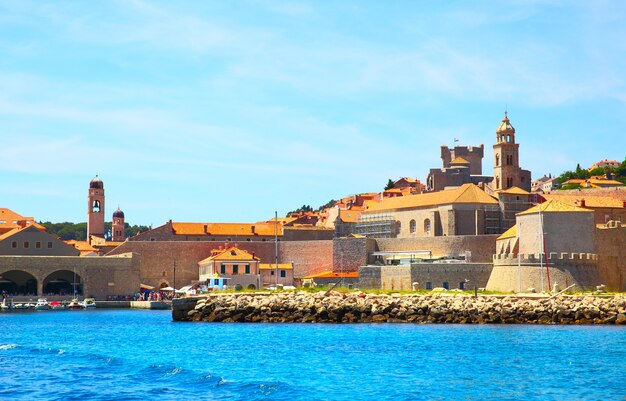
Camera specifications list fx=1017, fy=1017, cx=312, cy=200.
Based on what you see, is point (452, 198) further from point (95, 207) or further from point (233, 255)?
point (95, 207)

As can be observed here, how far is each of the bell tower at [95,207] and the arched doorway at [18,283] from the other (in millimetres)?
28814

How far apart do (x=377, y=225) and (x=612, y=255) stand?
22.9 m

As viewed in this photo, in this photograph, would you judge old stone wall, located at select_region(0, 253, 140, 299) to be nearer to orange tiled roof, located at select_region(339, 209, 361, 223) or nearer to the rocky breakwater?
orange tiled roof, located at select_region(339, 209, 361, 223)

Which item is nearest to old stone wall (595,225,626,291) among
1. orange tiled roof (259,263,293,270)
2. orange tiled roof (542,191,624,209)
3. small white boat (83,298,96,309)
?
orange tiled roof (542,191,624,209)

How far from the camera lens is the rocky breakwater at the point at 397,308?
45.2 m

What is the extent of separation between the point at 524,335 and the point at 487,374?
11.3 m

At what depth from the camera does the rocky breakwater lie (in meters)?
45.2

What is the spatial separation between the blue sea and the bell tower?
193 feet

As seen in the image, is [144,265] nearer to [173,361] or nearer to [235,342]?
[235,342]

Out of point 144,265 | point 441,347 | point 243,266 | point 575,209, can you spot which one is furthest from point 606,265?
point 144,265

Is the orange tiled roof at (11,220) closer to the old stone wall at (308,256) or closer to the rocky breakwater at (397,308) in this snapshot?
the old stone wall at (308,256)

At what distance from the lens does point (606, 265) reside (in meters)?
56.5

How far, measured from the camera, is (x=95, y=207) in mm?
105875

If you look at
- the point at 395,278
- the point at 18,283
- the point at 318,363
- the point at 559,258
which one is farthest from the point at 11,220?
the point at 318,363
